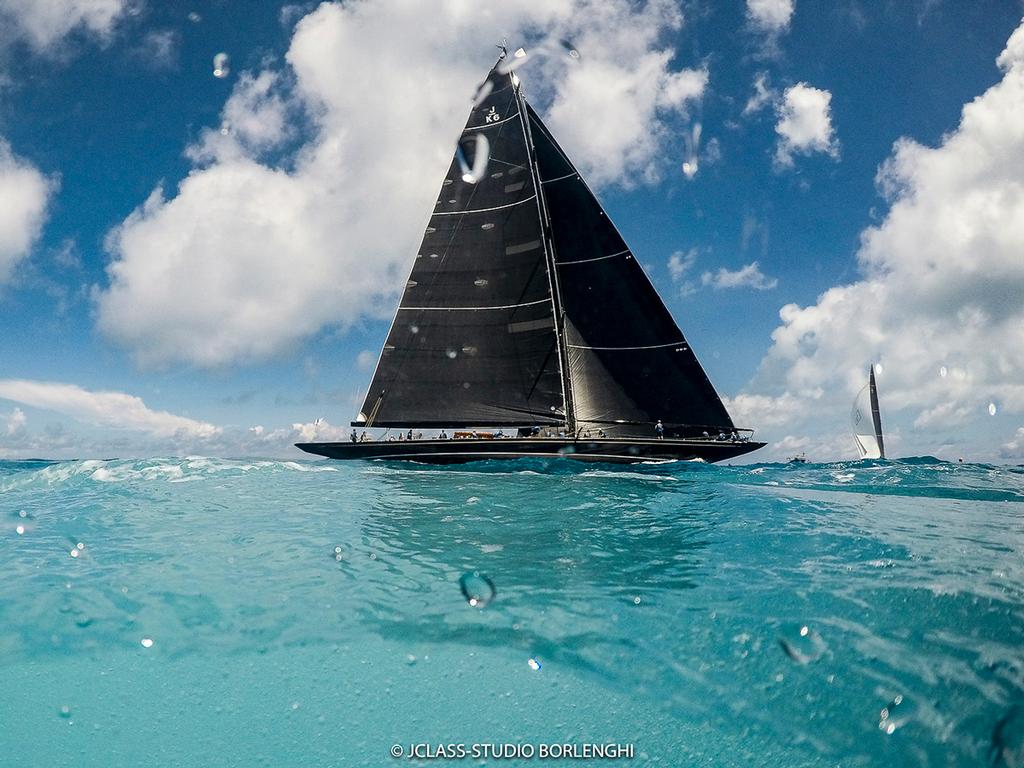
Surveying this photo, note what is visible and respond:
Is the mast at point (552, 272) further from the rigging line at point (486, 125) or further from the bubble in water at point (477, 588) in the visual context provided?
the bubble in water at point (477, 588)

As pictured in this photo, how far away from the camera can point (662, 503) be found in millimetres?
13250

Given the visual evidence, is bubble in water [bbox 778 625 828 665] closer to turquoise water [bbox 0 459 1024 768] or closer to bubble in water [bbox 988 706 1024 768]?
turquoise water [bbox 0 459 1024 768]

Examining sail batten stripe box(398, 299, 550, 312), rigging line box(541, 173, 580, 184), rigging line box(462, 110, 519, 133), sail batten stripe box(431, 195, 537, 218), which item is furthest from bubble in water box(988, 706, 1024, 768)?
rigging line box(462, 110, 519, 133)

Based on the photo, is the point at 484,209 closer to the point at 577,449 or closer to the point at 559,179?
the point at 559,179

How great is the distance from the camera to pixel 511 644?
5.88 metres

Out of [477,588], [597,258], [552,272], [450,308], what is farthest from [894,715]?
[597,258]

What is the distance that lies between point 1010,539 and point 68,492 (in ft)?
78.4

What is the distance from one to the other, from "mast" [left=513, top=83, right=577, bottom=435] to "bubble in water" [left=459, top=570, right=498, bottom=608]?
731 inches

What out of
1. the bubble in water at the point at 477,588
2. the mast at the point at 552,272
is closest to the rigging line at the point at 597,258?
the mast at the point at 552,272

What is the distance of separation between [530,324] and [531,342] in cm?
102

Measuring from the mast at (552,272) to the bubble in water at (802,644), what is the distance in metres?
19.7

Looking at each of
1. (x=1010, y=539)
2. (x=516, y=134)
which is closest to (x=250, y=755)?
(x=1010, y=539)

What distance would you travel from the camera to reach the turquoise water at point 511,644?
4793mm

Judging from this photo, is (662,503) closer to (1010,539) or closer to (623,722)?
(1010,539)
